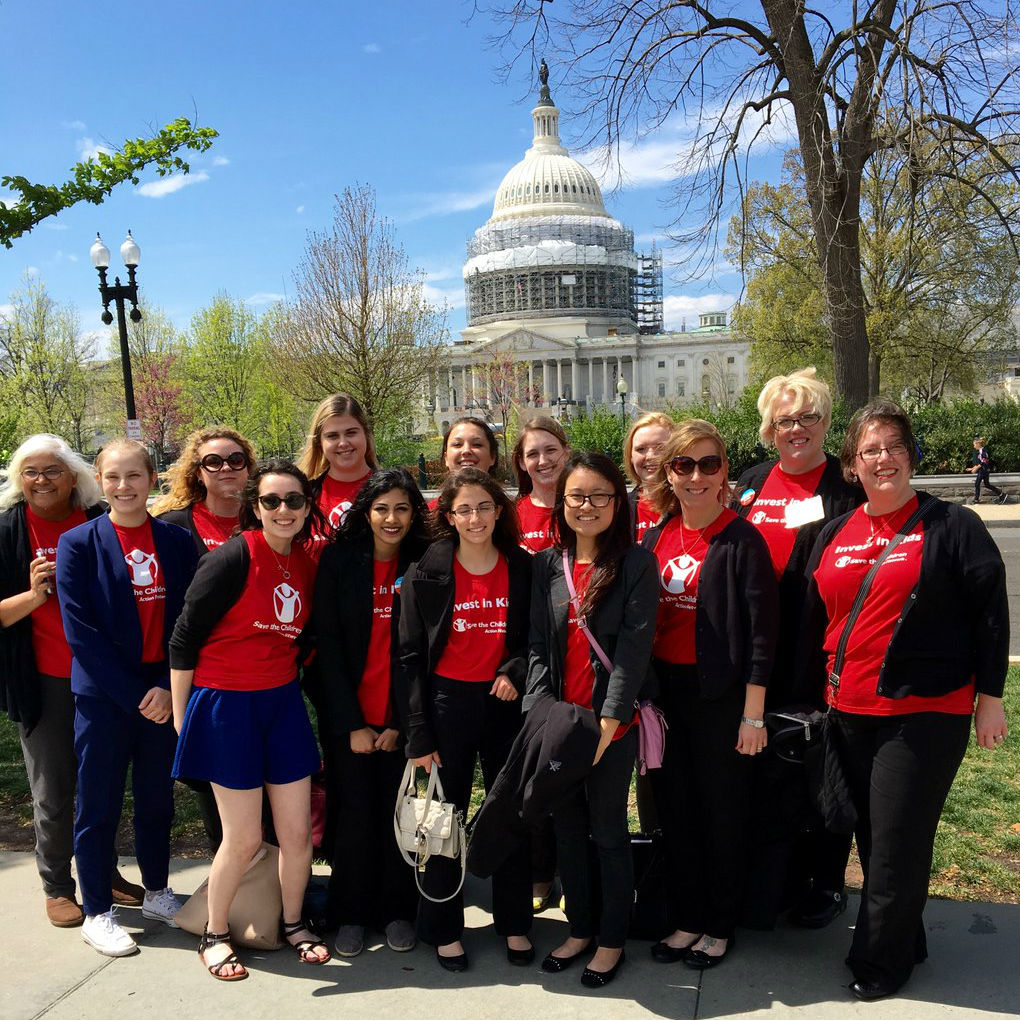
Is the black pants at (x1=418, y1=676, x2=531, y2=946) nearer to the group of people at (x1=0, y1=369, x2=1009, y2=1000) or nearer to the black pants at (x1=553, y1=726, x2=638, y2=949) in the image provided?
the group of people at (x1=0, y1=369, x2=1009, y2=1000)

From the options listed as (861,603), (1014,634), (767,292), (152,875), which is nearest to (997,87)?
(1014,634)

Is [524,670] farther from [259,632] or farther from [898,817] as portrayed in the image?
[898,817]

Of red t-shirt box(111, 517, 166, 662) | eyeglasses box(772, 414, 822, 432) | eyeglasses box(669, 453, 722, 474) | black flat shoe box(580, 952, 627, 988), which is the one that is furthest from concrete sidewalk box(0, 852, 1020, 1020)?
eyeglasses box(772, 414, 822, 432)

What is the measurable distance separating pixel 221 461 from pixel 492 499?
1.58 metres

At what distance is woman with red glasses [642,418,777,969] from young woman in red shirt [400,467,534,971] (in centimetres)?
59

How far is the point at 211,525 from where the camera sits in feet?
14.8

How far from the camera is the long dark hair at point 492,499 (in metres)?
3.64

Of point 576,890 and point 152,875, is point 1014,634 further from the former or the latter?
point 152,875

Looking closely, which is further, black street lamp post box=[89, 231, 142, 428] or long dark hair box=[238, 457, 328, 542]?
black street lamp post box=[89, 231, 142, 428]

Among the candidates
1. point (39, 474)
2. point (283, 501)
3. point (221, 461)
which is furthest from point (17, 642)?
point (283, 501)

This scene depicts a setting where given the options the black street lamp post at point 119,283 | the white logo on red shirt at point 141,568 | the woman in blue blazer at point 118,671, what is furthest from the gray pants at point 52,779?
the black street lamp post at point 119,283

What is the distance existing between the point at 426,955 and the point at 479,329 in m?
111

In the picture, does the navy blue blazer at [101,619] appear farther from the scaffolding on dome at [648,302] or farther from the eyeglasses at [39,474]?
the scaffolding on dome at [648,302]

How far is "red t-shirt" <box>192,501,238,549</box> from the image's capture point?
4.45m
